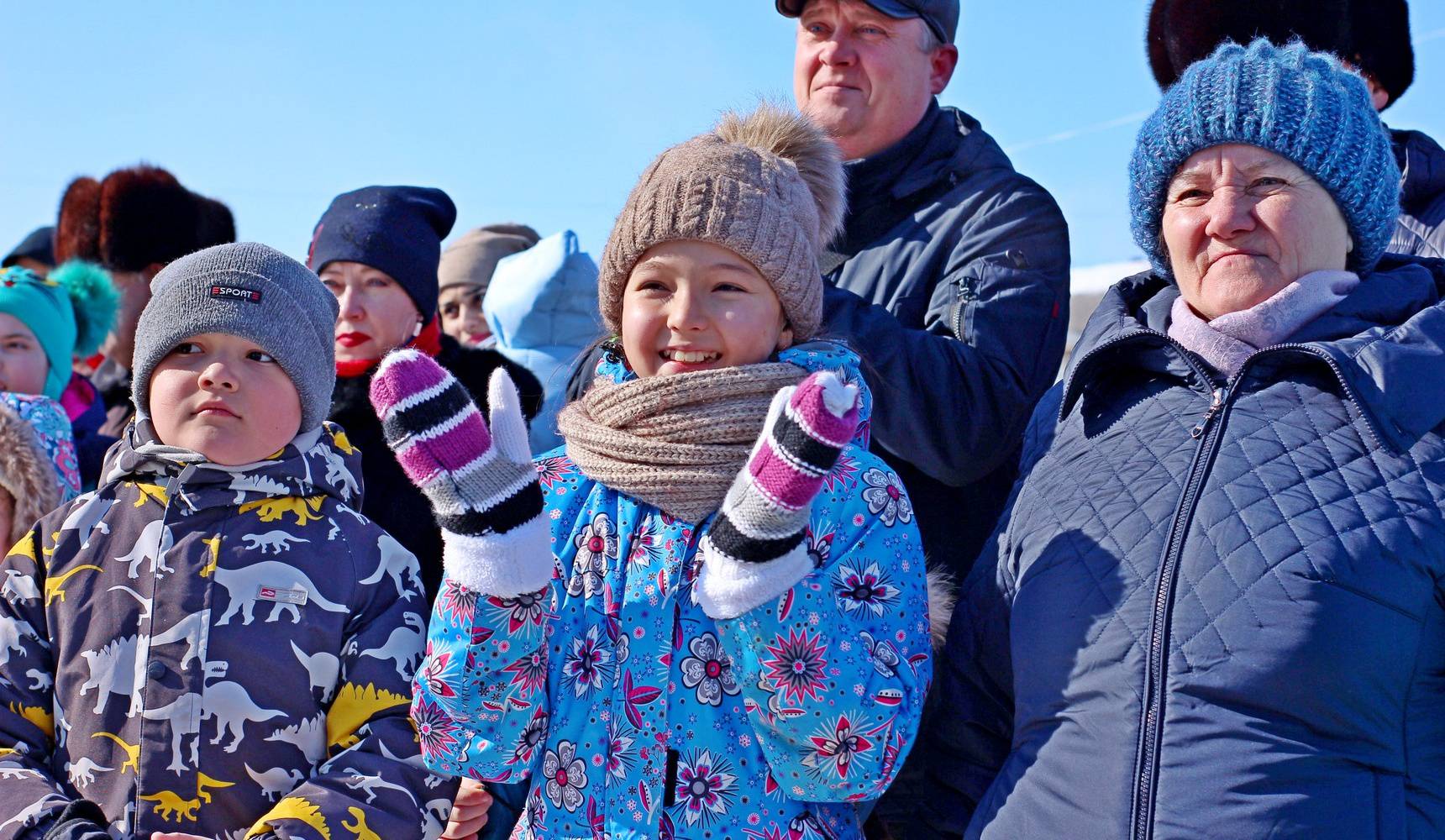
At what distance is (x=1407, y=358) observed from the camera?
206 cm

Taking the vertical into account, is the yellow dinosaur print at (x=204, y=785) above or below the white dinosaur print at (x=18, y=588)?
below

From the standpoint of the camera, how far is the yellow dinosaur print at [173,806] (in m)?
2.25

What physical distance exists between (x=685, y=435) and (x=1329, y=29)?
2.24 metres

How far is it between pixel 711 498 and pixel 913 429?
2.25 ft

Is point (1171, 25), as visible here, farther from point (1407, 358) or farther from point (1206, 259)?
point (1407, 358)

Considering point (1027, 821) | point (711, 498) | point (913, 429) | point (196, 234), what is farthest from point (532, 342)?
point (1027, 821)

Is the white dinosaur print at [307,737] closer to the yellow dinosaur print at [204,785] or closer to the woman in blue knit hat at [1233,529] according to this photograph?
the yellow dinosaur print at [204,785]

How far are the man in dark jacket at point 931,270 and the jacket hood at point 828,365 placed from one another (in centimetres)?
23

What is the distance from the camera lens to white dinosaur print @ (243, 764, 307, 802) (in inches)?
89.7

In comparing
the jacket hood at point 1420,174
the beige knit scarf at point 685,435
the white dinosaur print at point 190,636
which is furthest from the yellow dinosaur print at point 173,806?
the jacket hood at point 1420,174

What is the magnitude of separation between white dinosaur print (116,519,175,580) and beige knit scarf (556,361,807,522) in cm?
78

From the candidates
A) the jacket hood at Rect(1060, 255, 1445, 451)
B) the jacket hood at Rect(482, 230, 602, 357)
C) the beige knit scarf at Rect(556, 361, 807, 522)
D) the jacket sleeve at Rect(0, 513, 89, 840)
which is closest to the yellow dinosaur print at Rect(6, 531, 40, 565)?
the jacket sleeve at Rect(0, 513, 89, 840)

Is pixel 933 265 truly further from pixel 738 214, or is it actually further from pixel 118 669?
pixel 118 669

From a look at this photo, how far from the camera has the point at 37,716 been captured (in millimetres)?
2342
